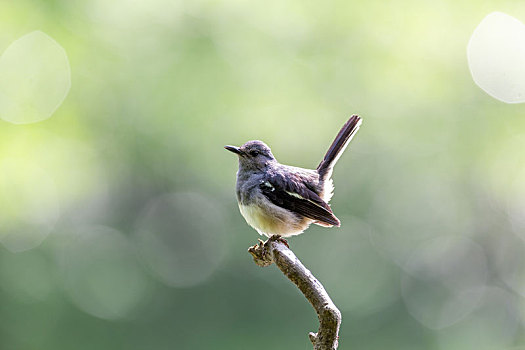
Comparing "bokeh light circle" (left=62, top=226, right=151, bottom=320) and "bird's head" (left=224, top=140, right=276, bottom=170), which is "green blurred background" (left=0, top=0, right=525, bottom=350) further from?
"bird's head" (left=224, top=140, right=276, bottom=170)

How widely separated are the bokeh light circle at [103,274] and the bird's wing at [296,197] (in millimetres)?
6065

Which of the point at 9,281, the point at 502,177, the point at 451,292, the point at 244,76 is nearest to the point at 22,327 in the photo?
the point at 9,281

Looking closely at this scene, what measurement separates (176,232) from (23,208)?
230 cm

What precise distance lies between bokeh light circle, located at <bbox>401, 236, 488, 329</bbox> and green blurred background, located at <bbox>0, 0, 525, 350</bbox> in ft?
0.10

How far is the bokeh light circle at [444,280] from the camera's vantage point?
30.5ft

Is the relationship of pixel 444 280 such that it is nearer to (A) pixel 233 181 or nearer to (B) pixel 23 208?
(A) pixel 233 181

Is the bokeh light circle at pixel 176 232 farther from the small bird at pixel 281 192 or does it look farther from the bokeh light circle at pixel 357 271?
the small bird at pixel 281 192

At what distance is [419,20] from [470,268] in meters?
4.37

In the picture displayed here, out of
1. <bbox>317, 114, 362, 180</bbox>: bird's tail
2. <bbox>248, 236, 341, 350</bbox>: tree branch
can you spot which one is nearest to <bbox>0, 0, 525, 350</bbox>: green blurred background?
<bbox>317, 114, 362, 180</bbox>: bird's tail

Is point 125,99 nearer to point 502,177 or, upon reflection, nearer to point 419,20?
point 419,20

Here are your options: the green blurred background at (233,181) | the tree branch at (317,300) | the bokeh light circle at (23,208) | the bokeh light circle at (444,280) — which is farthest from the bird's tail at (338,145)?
the bokeh light circle at (23,208)

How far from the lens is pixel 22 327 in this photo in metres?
9.80

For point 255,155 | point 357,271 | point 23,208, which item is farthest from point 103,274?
point 255,155

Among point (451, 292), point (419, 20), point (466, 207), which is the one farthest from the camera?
point (419, 20)
